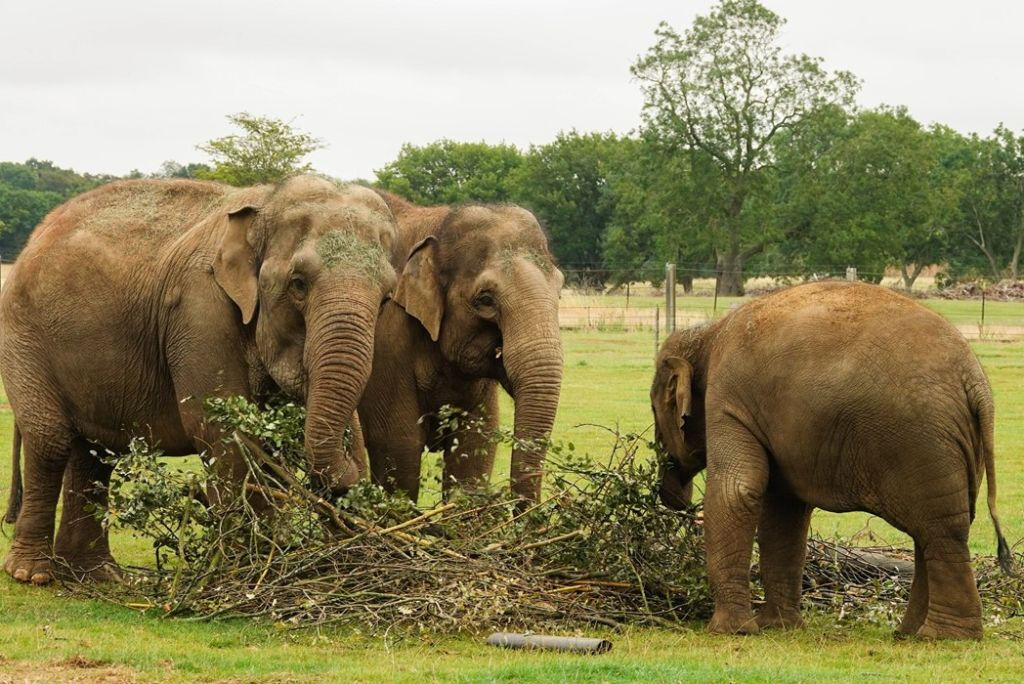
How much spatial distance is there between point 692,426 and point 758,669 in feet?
8.87

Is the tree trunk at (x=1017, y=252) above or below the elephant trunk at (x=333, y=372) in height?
above

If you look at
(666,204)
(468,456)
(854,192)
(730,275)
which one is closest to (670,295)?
(468,456)

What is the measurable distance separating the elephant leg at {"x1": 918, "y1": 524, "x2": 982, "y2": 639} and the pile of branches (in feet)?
3.84

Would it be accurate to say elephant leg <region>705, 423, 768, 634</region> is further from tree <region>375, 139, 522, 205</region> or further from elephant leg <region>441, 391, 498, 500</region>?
tree <region>375, 139, 522, 205</region>

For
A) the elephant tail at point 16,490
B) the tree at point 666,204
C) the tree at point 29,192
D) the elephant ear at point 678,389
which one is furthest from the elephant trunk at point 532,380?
the tree at point 666,204

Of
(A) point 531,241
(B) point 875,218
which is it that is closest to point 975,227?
(B) point 875,218

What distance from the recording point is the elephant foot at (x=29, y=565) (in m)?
11.7

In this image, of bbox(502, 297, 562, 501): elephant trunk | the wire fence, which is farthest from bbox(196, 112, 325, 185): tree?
bbox(502, 297, 562, 501): elephant trunk

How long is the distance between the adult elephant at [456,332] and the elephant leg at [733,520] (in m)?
2.21

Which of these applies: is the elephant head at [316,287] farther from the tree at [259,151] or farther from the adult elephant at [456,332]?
the tree at [259,151]

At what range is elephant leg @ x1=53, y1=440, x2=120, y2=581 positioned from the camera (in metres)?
12.2

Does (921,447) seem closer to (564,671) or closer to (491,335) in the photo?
(564,671)

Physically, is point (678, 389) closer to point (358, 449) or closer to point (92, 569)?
point (358, 449)

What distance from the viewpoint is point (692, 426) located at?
34.7 ft
